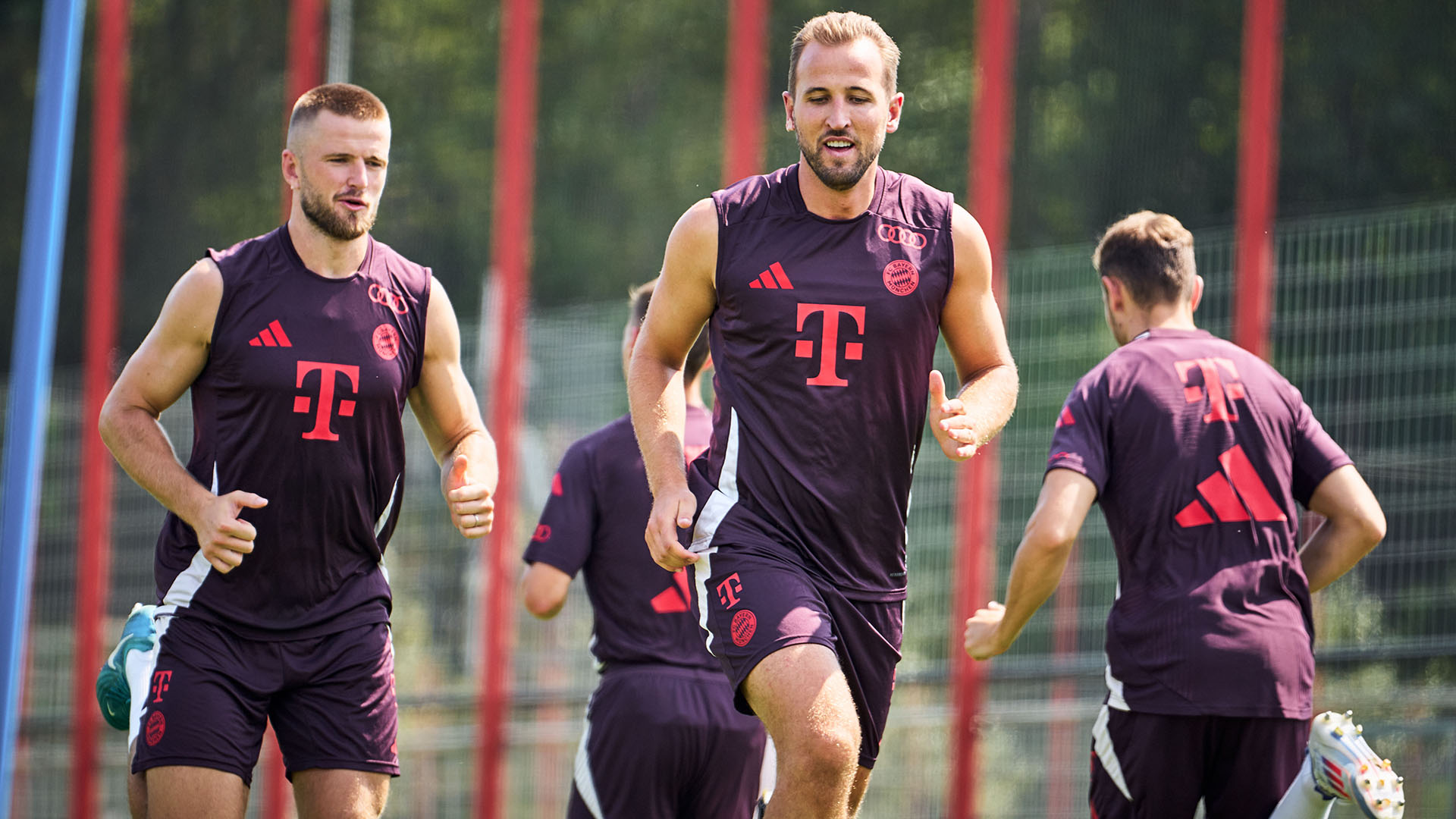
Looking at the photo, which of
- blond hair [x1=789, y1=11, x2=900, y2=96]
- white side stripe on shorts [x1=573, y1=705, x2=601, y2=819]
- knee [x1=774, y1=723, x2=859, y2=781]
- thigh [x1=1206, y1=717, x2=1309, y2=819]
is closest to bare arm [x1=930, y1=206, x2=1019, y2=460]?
blond hair [x1=789, y1=11, x2=900, y2=96]

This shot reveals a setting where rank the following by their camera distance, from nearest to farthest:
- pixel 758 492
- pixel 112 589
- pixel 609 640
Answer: pixel 758 492 → pixel 609 640 → pixel 112 589

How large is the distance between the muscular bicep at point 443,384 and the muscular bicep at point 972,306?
1562 millimetres

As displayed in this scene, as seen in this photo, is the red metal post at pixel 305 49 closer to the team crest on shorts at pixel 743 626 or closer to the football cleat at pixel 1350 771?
the team crest on shorts at pixel 743 626

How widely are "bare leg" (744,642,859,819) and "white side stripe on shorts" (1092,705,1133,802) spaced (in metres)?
1.27

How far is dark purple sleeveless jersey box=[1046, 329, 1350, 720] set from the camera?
5.20 metres

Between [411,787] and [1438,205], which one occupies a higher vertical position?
[1438,205]

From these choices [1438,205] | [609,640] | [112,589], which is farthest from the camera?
[112,589]

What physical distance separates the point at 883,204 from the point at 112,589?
10271 mm

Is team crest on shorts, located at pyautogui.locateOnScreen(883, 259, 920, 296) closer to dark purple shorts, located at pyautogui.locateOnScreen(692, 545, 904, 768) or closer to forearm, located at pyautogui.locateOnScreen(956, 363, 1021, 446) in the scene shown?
forearm, located at pyautogui.locateOnScreen(956, 363, 1021, 446)

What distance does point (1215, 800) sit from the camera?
532cm

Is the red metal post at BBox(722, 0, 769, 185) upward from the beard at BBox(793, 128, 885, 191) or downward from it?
upward

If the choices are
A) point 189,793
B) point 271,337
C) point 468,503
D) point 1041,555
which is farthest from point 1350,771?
point 271,337

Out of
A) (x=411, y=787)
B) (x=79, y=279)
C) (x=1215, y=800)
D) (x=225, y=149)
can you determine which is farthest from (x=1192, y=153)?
(x=79, y=279)

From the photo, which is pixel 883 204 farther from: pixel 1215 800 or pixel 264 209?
pixel 264 209
